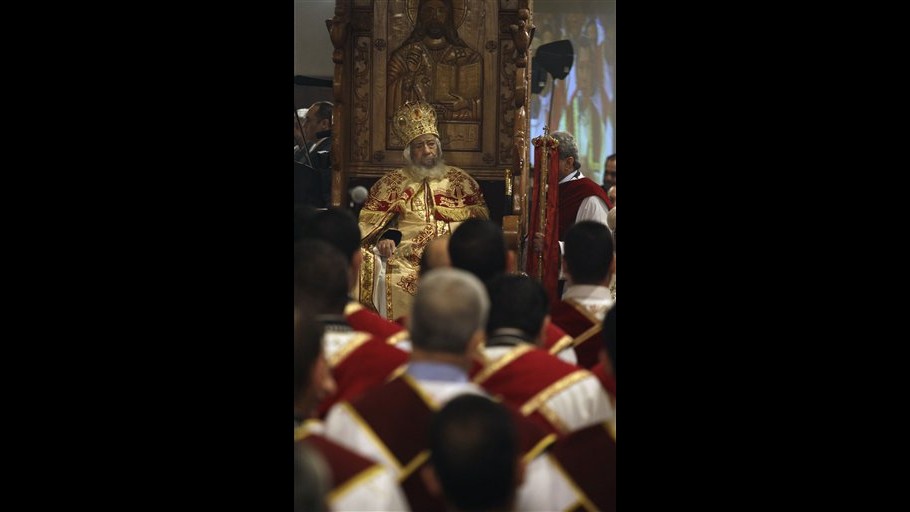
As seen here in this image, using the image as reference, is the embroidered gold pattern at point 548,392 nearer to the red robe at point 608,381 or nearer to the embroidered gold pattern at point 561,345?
the red robe at point 608,381

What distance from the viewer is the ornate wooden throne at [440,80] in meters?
6.98

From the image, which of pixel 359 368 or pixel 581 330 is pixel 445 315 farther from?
pixel 581 330

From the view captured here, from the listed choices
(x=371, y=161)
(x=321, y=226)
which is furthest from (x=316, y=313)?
(x=371, y=161)

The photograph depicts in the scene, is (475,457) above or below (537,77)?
below

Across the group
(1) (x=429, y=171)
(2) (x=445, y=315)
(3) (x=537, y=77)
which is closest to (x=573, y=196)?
(1) (x=429, y=171)

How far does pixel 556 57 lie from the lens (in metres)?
11.9

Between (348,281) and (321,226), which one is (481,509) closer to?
(348,281)

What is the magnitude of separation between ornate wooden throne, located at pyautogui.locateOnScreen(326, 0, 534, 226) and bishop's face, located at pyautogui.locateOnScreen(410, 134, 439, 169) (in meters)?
0.40

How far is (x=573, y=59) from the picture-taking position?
12250 mm

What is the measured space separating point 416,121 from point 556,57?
5629 mm

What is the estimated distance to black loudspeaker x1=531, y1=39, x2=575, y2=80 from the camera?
11773 mm

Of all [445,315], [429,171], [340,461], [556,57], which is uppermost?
[556,57]

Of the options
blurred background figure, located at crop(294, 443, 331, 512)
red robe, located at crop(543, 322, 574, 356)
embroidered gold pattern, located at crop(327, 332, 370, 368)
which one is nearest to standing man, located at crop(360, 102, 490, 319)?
red robe, located at crop(543, 322, 574, 356)

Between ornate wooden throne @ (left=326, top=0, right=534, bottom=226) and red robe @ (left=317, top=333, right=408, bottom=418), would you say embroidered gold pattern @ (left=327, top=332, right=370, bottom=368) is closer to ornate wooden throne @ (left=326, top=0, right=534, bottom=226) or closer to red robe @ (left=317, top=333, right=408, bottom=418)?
red robe @ (left=317, top=333, right=408, bottom=418)
